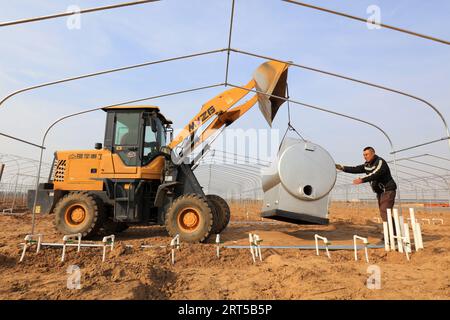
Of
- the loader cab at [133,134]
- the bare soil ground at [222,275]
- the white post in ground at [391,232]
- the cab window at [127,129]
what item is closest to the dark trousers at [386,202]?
the white post in ground at [391,232]

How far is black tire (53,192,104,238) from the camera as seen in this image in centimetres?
648

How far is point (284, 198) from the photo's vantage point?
574 cm

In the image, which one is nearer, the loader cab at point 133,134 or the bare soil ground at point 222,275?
the bare soil ground at point 222,275

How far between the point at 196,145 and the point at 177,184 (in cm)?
117

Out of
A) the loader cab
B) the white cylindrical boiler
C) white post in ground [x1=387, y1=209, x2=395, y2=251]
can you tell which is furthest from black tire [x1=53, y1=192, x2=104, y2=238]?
white post in ground [x1=387, y1=209, x2=395, y2=251]

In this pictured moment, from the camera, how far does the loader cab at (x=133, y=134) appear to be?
689cm

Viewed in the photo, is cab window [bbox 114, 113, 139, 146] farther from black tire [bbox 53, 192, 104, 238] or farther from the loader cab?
black tire [bbox 53, 192, 104, 238]

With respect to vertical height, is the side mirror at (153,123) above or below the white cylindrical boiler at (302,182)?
above

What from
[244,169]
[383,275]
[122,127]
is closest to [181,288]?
[383,275]

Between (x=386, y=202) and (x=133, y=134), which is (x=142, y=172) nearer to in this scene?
(x=133, y=134)

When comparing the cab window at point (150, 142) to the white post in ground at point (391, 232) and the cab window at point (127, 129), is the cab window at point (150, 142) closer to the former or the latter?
the cab window at point (127, 129)

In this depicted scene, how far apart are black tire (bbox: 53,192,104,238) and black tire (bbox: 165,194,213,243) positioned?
5.40 feet
